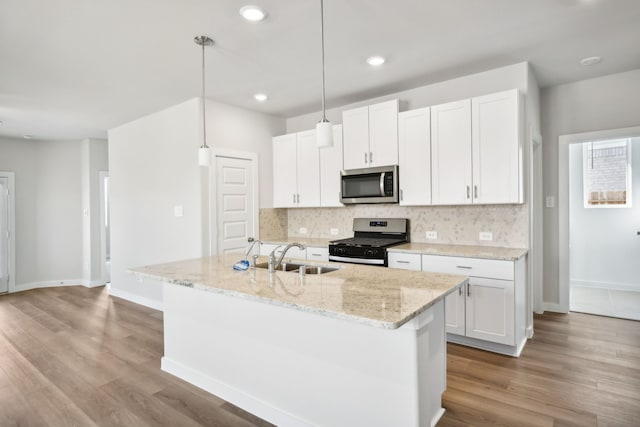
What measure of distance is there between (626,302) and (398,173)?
339 cm

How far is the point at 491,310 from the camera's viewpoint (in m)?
3.07

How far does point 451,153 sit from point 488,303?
1.40 metres

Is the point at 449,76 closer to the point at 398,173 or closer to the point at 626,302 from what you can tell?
the point at 398,173

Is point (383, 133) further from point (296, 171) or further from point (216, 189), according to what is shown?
point (216, 189)

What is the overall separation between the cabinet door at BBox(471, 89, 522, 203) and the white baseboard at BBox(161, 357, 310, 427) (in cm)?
245

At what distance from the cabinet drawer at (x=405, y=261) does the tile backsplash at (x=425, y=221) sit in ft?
2.07

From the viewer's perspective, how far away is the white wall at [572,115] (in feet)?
12.0

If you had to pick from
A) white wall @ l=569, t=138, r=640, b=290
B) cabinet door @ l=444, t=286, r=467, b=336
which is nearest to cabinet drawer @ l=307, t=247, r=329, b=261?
cabinet door @ l=444, t=286, r=467, b=336

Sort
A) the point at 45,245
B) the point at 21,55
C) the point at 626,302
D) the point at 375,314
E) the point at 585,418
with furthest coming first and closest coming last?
the point at 45,245 < the point at 626,302 < the point at 21,55 < the point at 585,418 < the point at 375,314

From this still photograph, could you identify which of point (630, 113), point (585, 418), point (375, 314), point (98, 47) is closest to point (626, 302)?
point (630, 113)

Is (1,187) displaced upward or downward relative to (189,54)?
downward

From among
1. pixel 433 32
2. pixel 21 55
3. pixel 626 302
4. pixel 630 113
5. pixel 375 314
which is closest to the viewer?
pixel 375 314

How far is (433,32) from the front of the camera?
2.71m

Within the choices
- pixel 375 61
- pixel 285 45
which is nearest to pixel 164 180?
pixel 285 45
